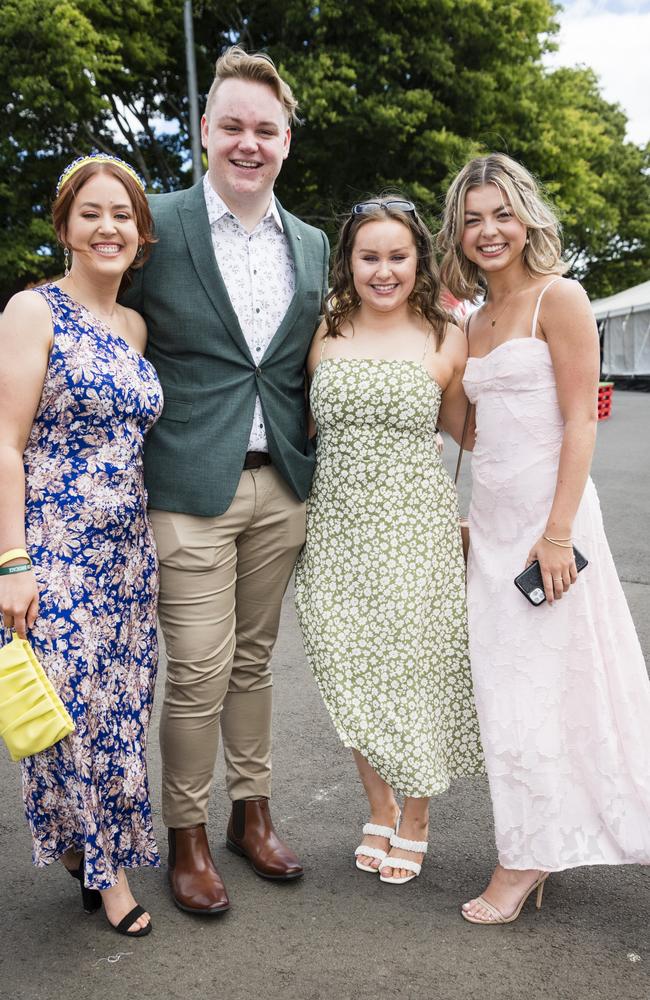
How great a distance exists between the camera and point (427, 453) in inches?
116

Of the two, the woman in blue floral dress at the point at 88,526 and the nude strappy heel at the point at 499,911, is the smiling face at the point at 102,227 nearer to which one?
the woman in blue floral dress at the point at 88,526

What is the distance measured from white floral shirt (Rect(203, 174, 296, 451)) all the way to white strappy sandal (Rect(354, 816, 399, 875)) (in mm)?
1332

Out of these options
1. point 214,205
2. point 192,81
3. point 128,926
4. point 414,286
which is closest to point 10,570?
point 128,926

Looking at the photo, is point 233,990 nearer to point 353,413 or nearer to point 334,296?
point 353,413

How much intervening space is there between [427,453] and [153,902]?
166 centimetres

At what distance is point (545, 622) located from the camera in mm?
2693

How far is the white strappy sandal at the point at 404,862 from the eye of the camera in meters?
2.93

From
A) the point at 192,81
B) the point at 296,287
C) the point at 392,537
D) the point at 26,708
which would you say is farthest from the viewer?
the point at 192,81

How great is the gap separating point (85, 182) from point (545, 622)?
186 cm

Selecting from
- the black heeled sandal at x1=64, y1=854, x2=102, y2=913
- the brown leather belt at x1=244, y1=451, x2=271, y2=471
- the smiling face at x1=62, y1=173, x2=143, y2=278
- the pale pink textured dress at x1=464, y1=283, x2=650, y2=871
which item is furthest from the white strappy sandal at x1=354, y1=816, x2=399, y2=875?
the smiling face at x1=62, y1=173, x2=143, y2=278

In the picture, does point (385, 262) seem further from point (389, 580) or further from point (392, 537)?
point (389, 580)

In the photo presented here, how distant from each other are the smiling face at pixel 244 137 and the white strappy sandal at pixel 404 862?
2.16 metres

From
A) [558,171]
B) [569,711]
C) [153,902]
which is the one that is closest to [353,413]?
[569,711]

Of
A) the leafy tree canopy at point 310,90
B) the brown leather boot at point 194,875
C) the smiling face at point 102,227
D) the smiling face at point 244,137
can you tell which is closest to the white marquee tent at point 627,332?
the leafy tree canopy at point 310,90
